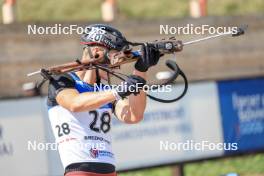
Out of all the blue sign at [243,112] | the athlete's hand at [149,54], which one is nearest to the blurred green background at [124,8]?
the blue sign at [243,112]

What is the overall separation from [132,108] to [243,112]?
17.8 ft

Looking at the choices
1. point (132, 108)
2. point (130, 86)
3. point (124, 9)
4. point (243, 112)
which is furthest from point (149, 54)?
point (124, 9)

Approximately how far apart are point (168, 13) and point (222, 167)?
7600 millimetres

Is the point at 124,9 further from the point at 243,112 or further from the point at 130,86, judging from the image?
the point at 130,86

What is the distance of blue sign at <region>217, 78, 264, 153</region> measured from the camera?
10.8 m

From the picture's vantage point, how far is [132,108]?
588 centimetres

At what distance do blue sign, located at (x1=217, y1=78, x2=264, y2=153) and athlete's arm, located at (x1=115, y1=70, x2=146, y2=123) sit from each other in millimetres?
4846

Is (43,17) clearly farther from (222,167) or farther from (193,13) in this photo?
(222,167)

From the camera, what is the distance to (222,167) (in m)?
11.6

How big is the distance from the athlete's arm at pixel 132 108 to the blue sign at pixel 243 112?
15.9ft

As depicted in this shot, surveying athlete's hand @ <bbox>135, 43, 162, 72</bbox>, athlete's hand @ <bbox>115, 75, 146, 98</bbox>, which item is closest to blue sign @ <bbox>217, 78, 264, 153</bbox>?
athlete's hand @ <bbox>135, 43, 162, 72</bbox>

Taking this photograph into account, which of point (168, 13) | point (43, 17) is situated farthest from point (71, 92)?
point (168, 13)

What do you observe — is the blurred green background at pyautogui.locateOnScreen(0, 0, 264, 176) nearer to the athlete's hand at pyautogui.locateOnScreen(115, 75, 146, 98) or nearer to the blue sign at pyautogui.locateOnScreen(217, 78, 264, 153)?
the blue sign at pyautogui.locateOnScreen(217, 78, 264, 153)

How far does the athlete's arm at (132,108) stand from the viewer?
5824 mm
